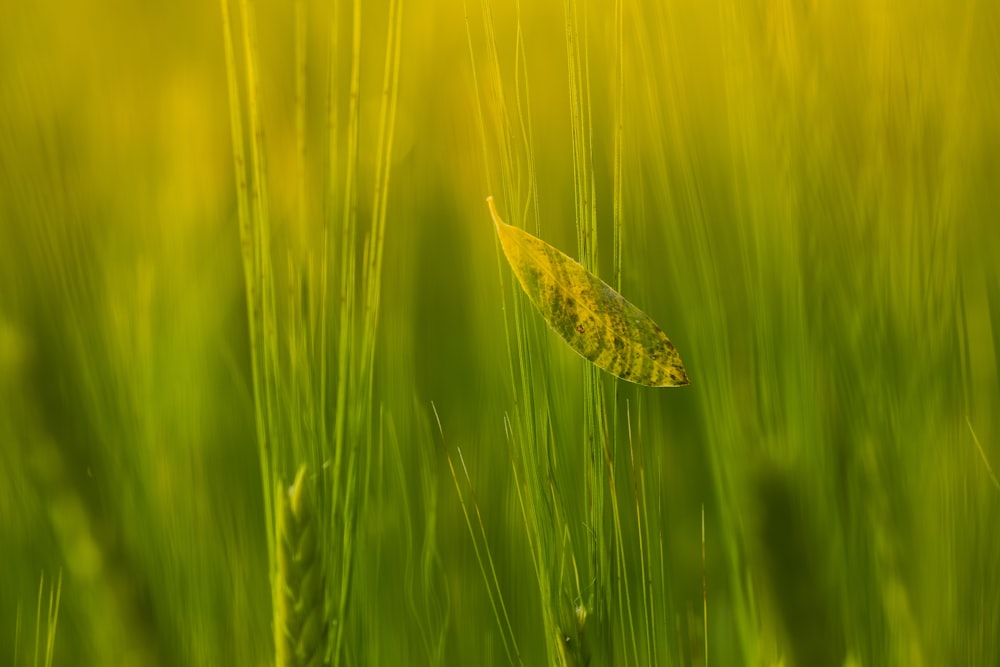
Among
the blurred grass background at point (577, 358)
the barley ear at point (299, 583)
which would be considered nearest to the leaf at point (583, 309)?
the blurred grass background at point (577, 358)

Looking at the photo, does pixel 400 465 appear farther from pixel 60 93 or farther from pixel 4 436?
pixel 60 93

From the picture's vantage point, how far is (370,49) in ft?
3.77

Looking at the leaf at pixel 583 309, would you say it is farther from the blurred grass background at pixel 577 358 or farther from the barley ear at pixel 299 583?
the barley ear at pixel 299 583

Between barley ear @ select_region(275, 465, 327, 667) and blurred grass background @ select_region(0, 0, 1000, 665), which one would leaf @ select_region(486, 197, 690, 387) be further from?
barley ear @ select_region(275, 465, 327, 667)

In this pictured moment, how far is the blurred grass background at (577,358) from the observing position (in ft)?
1.86

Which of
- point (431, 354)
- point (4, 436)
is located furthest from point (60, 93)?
point (431, 354)

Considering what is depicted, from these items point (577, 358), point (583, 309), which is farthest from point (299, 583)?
point (577, 358)

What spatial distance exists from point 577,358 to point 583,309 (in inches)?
10.4

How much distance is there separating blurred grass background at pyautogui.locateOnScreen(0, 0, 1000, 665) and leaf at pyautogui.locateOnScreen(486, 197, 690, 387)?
0.02 m

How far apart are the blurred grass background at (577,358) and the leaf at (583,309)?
0.07 feet

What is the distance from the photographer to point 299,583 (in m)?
0.50

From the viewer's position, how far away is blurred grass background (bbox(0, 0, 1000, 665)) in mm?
567

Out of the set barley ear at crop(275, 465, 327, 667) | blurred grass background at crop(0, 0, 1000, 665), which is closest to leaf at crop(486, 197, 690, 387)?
blurred grass background at crop(0, 0, 1000, 665)

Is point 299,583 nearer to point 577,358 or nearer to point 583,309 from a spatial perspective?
point 583,309
